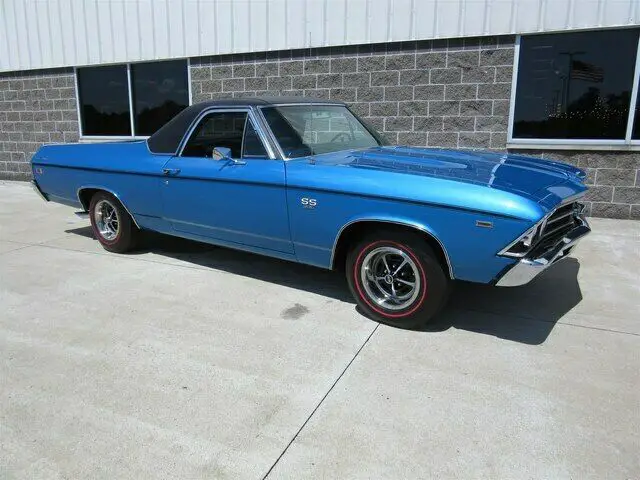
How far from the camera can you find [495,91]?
7.35 m

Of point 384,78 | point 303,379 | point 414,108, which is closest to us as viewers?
point 303,379

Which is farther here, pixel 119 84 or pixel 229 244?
pixel 119 84

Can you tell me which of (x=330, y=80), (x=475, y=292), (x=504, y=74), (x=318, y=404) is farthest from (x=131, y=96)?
(x=318, y=404)

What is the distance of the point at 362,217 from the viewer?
3.75 m

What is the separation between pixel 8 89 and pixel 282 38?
7141mm

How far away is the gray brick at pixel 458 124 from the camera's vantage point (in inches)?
298

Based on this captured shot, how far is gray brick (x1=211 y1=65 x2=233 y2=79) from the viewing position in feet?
30.1

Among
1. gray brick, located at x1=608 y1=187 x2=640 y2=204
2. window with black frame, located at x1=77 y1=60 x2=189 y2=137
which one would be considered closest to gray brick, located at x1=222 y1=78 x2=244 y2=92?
window with black frame, located at x1=77 y1=60 x2=189 y2=137

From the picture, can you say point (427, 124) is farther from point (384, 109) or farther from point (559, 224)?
point (559, 224)

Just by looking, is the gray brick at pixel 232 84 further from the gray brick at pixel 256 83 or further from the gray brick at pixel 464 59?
the gray brick at pixel 464 59

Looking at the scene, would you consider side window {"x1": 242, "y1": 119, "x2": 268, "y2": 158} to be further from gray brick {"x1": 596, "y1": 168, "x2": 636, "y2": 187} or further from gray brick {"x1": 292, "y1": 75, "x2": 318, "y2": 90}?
gray brick {"x1": 596, "y1": 168, "x2": 636, "y2": 187}

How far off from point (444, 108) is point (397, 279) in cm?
460

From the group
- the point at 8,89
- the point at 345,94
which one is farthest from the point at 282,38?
the point at 8,89

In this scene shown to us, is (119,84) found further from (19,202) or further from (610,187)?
(610,187)
